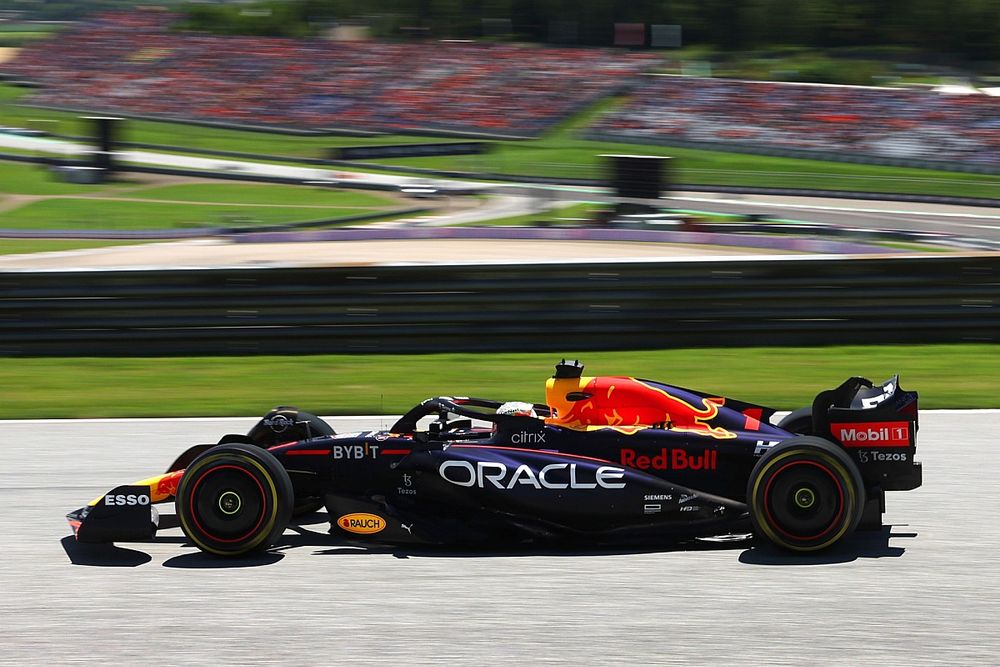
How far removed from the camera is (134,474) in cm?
717

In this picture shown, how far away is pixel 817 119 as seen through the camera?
160 feet

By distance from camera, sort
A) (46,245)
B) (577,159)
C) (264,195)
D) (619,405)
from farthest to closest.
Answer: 1. (577,159)
2. (264,195)
3. (46,245)
4. (619,405)

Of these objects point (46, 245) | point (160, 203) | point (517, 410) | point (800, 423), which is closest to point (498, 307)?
point (800, 423)

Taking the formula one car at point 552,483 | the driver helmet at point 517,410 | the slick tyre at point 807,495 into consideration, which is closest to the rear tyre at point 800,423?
the formula one car at point 552,483

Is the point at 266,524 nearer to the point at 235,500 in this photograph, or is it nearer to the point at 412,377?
the point at 235,500

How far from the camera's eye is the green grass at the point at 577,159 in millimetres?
40438

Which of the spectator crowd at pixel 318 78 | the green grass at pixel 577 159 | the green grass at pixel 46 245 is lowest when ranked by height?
the green grass at pixel 46 245

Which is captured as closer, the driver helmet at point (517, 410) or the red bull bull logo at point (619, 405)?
the driver helmet at point (517, 410)

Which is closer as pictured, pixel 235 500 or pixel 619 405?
pixel 235 500

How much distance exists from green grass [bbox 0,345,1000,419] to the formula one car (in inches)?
119

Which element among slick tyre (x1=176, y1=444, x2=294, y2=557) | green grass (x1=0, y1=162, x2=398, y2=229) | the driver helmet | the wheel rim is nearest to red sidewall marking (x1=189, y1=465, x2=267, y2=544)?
slick tyre (x1=176, y1=444, x2=294, y2=557)

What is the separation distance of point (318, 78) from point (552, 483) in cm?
5551

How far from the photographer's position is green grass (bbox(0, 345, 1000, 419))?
9.33 metres

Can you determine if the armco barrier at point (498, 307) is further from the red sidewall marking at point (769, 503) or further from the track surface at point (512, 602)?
the red sidewall marking at point (769, 503)
